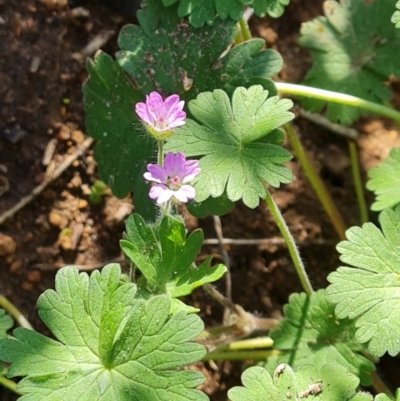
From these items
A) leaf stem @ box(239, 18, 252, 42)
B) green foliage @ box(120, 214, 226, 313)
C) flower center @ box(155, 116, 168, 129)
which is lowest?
green foliage @ box(120, 214, 226, 313)

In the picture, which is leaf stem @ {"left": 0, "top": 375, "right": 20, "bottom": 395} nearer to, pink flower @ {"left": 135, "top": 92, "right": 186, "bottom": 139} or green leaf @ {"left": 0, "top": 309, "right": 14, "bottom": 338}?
green leaf @ {"left": 0, "top": 309, "right": 14, "bottom": 338}

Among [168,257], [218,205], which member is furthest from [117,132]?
[168,257]

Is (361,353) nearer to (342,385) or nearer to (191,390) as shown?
(342,385)

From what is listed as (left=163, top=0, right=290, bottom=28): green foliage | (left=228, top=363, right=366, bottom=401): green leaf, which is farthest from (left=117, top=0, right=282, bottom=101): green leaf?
(left=228, top=363, right=366, bottom=401): green leaf

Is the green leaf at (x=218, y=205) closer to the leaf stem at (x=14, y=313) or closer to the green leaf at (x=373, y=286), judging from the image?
the green leaf at (x=373, y=286)

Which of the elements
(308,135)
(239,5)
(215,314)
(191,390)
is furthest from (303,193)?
(191,390)

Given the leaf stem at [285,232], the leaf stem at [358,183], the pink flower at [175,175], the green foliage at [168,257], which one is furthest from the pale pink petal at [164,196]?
the leaf stem at [358,183]

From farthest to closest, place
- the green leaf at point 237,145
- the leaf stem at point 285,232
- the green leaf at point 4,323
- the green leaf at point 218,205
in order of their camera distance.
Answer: the green leaf at point 218,205
the green leaf at point 4,323
the leaf stem at point 285,232
the green leaf at point 237,145
